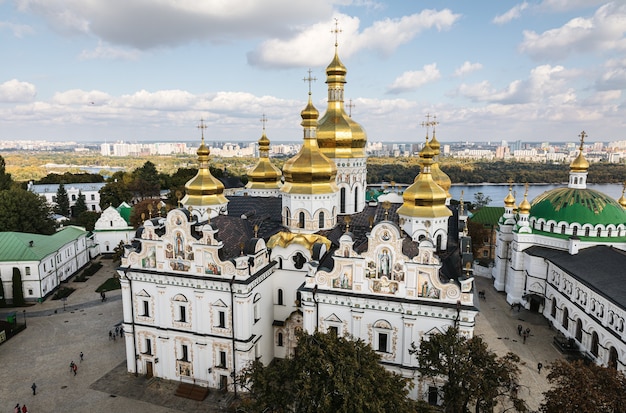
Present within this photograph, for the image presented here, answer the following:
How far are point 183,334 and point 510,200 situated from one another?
23.4 meters

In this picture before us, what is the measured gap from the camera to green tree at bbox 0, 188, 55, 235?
35188 millimetres

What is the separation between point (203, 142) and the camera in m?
24.9

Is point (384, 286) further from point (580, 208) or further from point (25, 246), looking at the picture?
point (25, 246)

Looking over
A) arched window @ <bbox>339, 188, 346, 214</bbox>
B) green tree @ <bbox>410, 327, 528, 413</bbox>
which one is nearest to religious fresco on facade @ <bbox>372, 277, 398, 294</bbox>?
green tree @ <bbox>410, 327, 528, 413</bbox>

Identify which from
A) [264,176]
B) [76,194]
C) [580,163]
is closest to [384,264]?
[264,176]

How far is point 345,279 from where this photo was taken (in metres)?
15.9

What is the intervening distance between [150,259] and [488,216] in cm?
3266

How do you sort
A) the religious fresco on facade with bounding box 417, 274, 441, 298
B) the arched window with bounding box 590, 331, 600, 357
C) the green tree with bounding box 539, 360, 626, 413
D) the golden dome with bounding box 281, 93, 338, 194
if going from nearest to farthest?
the green tree with bounding box 539, 360, 626, 413, the religious fresco on facade with bounding box 417, 274, 441, 298, the arched window with bounding box 590, 331, 600, 357, the golden dome with bounding box 281, 93, 338, 194

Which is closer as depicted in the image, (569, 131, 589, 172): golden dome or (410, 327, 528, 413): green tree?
(410, 327, 528, 413): green tree

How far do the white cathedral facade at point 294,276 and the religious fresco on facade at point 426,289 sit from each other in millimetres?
35

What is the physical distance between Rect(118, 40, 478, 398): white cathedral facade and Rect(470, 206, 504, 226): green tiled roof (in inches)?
764

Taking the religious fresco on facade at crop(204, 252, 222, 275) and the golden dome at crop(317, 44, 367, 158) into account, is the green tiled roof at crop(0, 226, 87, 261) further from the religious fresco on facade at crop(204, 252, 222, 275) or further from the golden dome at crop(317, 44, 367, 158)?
the golden dome at crop(317, 44, 367, 158)

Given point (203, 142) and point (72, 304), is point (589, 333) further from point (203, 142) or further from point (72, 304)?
point (72, 304)

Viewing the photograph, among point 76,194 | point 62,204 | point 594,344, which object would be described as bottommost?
point 594,344
